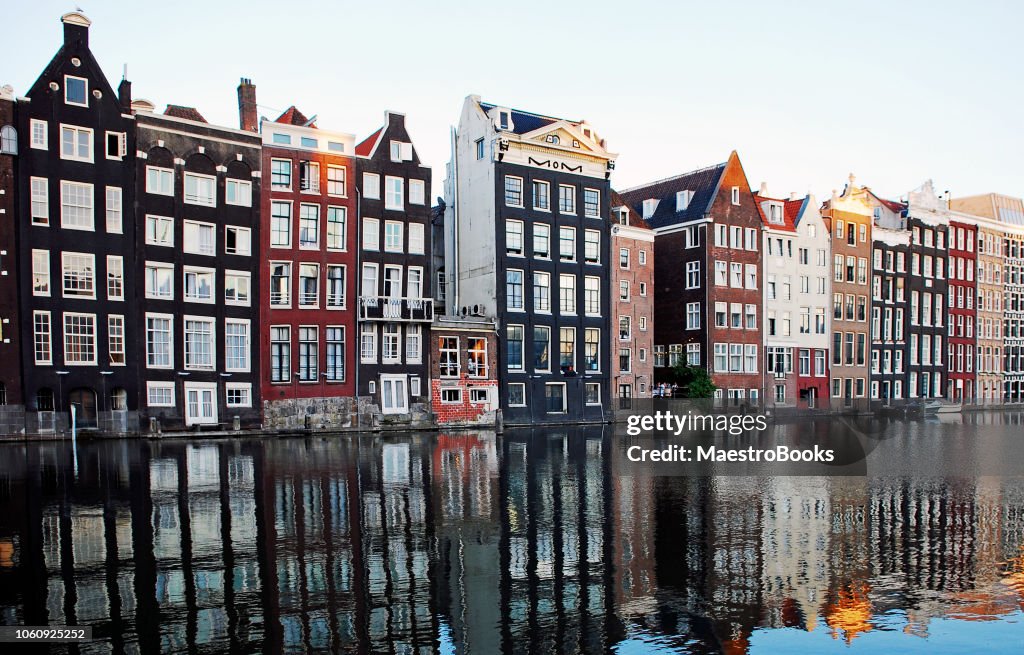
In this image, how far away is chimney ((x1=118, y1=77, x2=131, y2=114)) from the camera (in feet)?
172

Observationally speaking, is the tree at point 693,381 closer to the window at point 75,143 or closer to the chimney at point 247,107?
the chimney at point 247,107

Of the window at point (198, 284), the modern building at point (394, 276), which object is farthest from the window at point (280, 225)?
the modern building at point (394, 276)

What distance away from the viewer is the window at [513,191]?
68.4 m

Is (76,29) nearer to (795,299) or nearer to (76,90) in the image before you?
(76,90)

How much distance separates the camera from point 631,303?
250 ft

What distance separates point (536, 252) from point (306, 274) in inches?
744

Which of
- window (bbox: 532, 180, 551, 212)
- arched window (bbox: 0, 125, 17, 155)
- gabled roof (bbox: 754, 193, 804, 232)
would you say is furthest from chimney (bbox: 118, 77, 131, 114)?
gabled roof (bbox: 754, 193, 804, 232)

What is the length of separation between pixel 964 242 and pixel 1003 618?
103290 millimetres

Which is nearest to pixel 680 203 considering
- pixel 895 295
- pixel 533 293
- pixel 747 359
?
pixel 747 359

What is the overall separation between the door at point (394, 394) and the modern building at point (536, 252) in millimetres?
8391

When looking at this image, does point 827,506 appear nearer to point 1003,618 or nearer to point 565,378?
point 1003,618

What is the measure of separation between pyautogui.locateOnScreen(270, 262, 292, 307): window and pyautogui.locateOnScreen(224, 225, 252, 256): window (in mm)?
1964

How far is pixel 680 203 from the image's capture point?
273ft

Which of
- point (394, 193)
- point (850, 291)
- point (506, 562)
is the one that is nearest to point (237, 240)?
point (394, 193)
